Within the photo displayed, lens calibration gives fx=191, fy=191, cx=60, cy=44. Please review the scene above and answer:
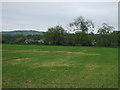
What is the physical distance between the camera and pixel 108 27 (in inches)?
2768

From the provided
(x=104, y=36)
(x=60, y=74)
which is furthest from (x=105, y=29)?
(x=60, y=74)

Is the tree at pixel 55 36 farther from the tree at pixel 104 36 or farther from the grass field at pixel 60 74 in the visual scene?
the grass field at pixel 60 74

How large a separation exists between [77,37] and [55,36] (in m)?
9.40

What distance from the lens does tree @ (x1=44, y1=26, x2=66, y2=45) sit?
226 ft

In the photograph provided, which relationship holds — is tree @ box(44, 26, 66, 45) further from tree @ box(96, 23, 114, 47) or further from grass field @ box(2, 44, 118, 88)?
grass field @ box(2, 44, 118, 88)

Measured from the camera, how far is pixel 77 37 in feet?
213

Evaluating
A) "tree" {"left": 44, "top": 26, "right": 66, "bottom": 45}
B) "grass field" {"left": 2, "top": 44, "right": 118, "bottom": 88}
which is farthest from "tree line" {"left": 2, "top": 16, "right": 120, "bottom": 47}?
"grass field" {"left": 2, "top": 44, "right": 118, "bottom": 88}

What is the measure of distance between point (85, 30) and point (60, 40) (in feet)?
31.9

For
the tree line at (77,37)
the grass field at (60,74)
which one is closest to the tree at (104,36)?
the tree line at (77,37)

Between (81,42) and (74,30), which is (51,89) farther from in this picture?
(74,30)

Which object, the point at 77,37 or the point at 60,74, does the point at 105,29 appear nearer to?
the point at 77,37

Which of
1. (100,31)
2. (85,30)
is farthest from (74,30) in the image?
(100,31)

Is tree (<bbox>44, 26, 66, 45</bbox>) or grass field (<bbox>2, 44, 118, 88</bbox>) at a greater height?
tree (<bbox>44, 26, 66, 45</bbox>)

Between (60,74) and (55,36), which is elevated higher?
(55,36)
